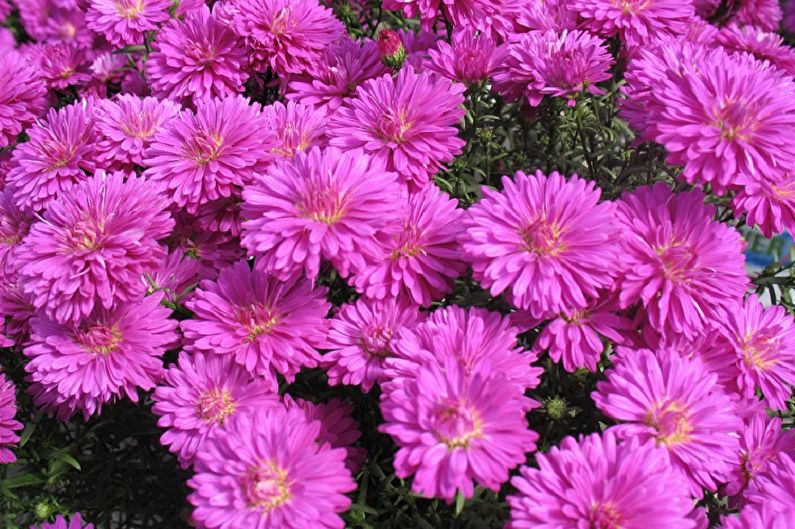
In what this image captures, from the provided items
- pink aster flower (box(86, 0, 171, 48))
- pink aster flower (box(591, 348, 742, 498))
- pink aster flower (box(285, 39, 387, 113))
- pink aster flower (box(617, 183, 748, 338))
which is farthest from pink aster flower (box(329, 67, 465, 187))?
pink aster flower (box(86, 0, 171, 48))

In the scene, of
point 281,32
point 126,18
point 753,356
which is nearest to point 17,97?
point 126,18

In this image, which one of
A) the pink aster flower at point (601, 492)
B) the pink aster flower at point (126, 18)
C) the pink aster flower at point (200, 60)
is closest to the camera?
the pink aster flower at point (601, 492)

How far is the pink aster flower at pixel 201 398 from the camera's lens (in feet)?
2.83

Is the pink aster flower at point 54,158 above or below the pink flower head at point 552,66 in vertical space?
below

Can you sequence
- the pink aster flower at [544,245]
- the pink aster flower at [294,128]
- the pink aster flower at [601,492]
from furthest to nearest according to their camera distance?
the pink aster flower at [294,128]
the pink aster flower at [544,245]
the pink aster flower at [601,492]

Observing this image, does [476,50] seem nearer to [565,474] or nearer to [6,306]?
[565,474]

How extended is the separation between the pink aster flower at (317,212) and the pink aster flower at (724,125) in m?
0.35

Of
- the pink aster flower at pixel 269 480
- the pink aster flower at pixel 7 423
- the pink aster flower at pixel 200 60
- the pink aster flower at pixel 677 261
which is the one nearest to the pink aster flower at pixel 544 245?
the pink aster flower at pixel 677 261

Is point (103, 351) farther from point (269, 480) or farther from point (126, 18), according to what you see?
point (126, 18)

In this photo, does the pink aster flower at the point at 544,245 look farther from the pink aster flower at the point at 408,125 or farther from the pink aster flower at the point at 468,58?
the pink aster flower at the point at 468,58

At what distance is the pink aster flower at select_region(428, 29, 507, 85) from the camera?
3.61 feet

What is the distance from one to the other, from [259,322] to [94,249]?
0.24m

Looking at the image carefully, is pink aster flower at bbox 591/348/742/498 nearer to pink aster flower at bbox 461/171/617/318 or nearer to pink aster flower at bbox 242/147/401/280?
pink aster flower at bbox 461/171/617/318

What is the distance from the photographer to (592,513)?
0.71m
